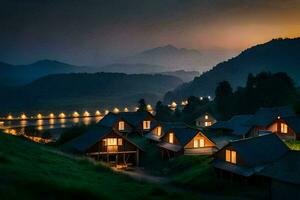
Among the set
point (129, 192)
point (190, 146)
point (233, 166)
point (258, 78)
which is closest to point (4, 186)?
point (129, 192)

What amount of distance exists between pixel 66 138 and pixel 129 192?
166 feet

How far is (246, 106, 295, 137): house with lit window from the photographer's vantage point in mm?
66169

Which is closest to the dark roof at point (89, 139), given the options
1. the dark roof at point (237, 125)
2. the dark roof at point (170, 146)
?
the dark roof at point (170, 146)

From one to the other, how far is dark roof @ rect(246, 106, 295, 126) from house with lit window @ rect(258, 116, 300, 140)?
11.0 ft

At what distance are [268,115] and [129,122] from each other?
91.5 feet

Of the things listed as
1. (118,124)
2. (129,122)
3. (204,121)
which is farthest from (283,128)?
(204,121)

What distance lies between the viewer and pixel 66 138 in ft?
237

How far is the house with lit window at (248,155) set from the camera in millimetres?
40375

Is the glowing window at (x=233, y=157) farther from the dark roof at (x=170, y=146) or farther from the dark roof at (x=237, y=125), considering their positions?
the dark roof at (x=237, y=125)

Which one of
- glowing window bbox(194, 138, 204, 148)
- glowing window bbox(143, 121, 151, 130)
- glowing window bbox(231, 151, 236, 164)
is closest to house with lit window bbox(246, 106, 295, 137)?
glowing window bbox(194, 138, 204, 148)

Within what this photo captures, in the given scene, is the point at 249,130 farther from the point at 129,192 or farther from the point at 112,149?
the point at 129,192

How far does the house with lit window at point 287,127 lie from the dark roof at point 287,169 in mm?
26528

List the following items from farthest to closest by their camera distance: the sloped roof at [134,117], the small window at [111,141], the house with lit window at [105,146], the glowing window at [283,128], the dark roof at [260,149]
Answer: the sloped roof at [134,117] < the glowing window at [283,128] < the small window at [111,141] < the house with lit window at [105,146] < the dark roof at [260,149]

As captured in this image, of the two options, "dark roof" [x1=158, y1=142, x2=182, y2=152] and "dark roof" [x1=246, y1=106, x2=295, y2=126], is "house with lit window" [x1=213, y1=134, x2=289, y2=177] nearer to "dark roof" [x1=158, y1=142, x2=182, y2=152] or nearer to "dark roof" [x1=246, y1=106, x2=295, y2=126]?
"dark roof" [x1=158, y1=142, x2=182, y2=152]
